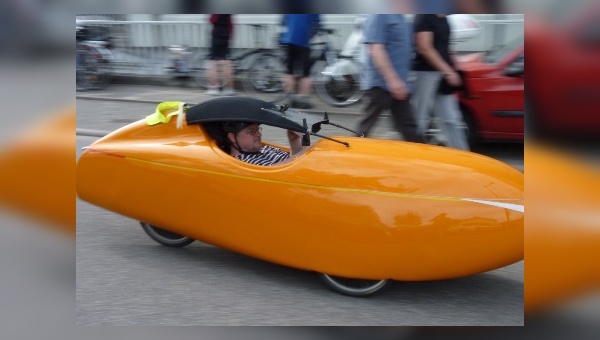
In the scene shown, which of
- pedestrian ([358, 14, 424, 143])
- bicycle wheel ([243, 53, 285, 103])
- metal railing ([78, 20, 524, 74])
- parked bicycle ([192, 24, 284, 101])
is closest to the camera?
metal railing ([78, 20, 524, 74])

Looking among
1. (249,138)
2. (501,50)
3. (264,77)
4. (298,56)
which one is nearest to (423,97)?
(501,50)

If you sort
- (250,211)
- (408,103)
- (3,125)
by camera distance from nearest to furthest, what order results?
(3,125) < (250,211) < (408,103)

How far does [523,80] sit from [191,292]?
1.97 meters

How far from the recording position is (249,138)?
4.28 metres

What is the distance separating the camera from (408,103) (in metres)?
4.65

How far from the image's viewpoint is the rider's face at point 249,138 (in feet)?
14.0

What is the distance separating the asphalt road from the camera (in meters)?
3.98

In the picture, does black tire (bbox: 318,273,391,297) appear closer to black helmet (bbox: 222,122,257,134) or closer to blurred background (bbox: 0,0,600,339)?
blurred background (bbox: 0,0,600,339)

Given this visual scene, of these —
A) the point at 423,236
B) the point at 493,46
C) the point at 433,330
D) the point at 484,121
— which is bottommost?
the point at 433,330

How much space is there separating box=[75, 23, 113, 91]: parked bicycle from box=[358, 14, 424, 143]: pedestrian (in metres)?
1.37

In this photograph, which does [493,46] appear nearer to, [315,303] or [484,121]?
[484,121]

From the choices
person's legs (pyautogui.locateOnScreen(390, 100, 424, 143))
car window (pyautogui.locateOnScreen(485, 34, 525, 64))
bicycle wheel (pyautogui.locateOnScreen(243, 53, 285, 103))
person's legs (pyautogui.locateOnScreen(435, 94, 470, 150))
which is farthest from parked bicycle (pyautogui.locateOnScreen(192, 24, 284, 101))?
car window (pyautogui.locateOnScreen(485, 34, 525, 64))

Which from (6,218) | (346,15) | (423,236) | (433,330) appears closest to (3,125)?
(6,218)

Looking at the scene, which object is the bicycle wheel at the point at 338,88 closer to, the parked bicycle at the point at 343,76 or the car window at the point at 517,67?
the parked bicycle at the point at 343,76
